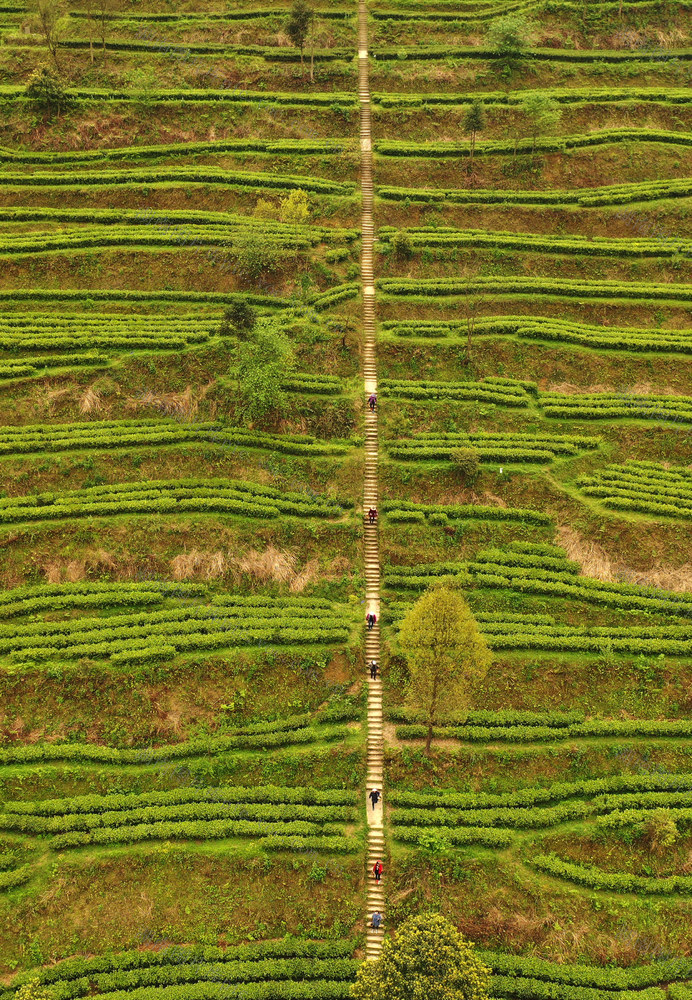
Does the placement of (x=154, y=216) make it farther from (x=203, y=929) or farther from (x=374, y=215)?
(x=203, y=929)

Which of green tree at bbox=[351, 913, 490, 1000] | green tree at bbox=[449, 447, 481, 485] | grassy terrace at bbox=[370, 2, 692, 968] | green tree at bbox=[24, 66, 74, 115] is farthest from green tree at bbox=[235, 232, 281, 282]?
green tree at bbox=[351, 913, 490, 1000]

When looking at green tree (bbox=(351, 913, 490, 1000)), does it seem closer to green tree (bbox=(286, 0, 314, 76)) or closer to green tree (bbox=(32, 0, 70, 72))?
green tree (bbox=(286, 0, 314, 76))

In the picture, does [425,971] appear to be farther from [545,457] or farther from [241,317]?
[241,317]

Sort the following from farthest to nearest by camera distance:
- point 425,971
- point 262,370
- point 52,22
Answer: point 52,22
point 262,370
point 425,971

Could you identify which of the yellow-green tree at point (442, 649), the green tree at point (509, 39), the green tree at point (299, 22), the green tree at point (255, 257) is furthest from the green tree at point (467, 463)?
the green tree at point (509, 39)

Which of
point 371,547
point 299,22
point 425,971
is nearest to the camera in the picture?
point 425,971

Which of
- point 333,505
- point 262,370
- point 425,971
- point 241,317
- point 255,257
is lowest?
point 425,971

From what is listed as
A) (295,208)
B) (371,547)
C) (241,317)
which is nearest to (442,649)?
(371,547)
